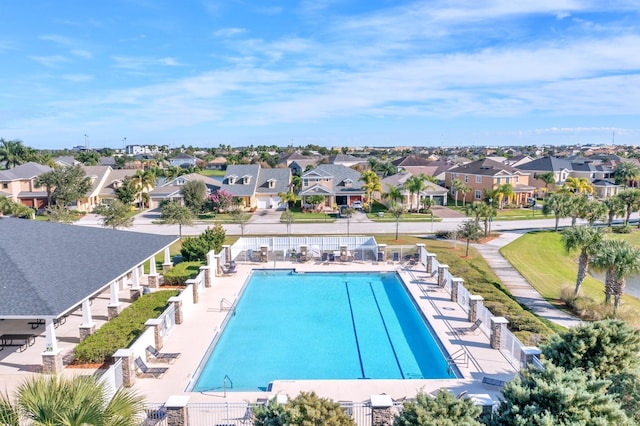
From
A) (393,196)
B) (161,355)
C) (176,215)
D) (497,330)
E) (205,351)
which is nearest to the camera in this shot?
(161,355)

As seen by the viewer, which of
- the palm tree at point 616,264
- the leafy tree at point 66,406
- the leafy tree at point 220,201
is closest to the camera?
the leafy tree at point 66,406

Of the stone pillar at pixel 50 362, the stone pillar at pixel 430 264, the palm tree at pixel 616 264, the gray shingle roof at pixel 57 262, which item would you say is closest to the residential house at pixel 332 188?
the stone pillar at pixel 430 264

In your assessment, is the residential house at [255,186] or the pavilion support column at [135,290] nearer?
the pavilion support column at [135,290]

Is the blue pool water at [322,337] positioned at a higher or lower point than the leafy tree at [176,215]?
lower

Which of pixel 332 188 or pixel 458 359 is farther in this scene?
pixel 332 188

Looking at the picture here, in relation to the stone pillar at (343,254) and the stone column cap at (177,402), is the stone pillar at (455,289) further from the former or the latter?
the stone column cap at (177,402)

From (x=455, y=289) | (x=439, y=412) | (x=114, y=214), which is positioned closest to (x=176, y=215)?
(x=114, y=214)

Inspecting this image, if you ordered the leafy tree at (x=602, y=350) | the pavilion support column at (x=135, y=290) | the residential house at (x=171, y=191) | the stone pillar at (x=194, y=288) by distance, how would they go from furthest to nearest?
the residential house at (x=171, y=191) < the pavilion support column at (x=135, y=290) < the stone pillar at (x=194, y=288) < the leafy tree at (x=602, y=350)

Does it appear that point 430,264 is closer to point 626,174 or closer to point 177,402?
point 177,402
